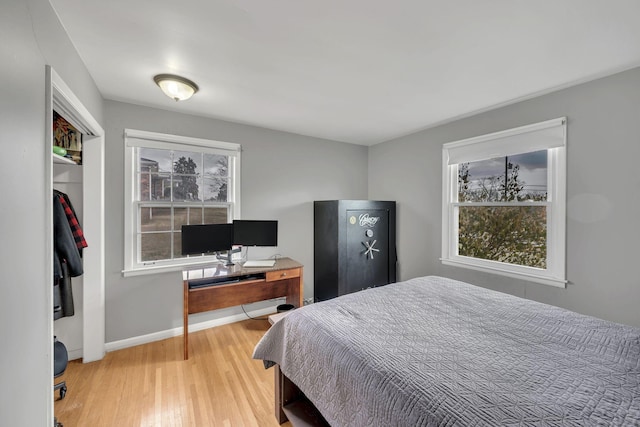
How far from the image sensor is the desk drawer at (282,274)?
2.77 metres

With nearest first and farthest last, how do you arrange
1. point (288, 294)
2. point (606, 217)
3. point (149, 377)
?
point (606, 217), point (149, 377), point (288, 294)

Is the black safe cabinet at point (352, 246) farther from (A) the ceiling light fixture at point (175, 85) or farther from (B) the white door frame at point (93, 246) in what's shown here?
(B) the white door frame at point (93, 246)

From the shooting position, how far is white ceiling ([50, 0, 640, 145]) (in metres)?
1.32

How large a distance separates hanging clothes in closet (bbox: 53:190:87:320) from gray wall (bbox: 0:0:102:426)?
2.66ft

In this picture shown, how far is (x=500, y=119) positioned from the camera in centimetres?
259

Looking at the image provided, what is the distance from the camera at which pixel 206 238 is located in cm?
271

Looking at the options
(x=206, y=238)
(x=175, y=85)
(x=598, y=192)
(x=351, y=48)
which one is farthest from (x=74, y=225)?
(x=598, y=192)

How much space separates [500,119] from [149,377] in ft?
13.0

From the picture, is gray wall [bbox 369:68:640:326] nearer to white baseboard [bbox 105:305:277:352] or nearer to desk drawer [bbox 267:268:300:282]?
desk drawer [bbox 267:268:300:282]

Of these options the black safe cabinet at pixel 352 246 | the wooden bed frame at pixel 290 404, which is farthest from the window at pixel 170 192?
the wooden bed frame at pixel 290 404

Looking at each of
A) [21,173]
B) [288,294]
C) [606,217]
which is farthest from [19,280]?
[606,217]

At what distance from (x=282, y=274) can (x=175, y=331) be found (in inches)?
50.5

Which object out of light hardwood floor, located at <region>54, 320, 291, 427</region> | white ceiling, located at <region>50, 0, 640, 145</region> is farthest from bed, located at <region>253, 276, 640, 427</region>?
white ceiling, located at <region>50, 0, 640, 145</region>

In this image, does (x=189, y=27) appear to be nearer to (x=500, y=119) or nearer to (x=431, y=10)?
(x=431, y=10)
